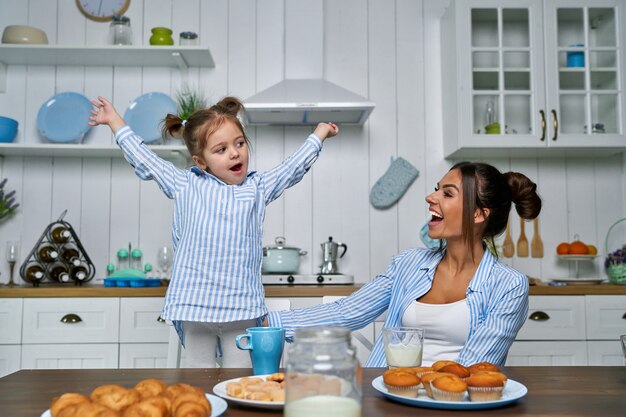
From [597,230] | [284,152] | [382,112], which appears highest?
[382,112]

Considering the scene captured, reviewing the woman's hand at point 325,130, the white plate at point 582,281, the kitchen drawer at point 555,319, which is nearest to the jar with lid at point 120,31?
the woman's hand at point 325,130

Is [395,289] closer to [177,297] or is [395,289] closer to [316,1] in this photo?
[177,297]

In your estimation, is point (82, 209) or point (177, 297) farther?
point (82, 209)

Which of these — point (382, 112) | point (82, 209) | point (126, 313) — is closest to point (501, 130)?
point (382, 112)

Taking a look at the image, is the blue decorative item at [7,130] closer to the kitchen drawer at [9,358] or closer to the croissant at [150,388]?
the kitchen drawer at [9,358]

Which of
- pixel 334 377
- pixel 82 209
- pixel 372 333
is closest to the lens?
pixel 334 377

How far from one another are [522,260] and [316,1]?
1799 mm

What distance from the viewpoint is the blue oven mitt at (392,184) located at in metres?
3.54

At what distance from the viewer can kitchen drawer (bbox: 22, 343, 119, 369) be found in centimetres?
288

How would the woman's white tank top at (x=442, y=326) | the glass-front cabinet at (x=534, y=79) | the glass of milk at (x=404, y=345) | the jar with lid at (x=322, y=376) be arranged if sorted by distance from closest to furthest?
the jar with lid at (x=322, y=376), the glass of milk at (x=404, y=345), the woman's white tank top at (x=442, y=326), the glass-front cabinet at (x=534, y=79)

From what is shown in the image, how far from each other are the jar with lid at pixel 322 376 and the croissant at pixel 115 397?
0.65 ft

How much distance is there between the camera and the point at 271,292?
291 centimetres

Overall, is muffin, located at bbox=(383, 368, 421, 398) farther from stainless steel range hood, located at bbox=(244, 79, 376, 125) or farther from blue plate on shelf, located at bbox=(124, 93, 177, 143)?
blue plate on shelf, located at bbox=(124, 93, 177, 143)

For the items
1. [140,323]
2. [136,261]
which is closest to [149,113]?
[136,261]
